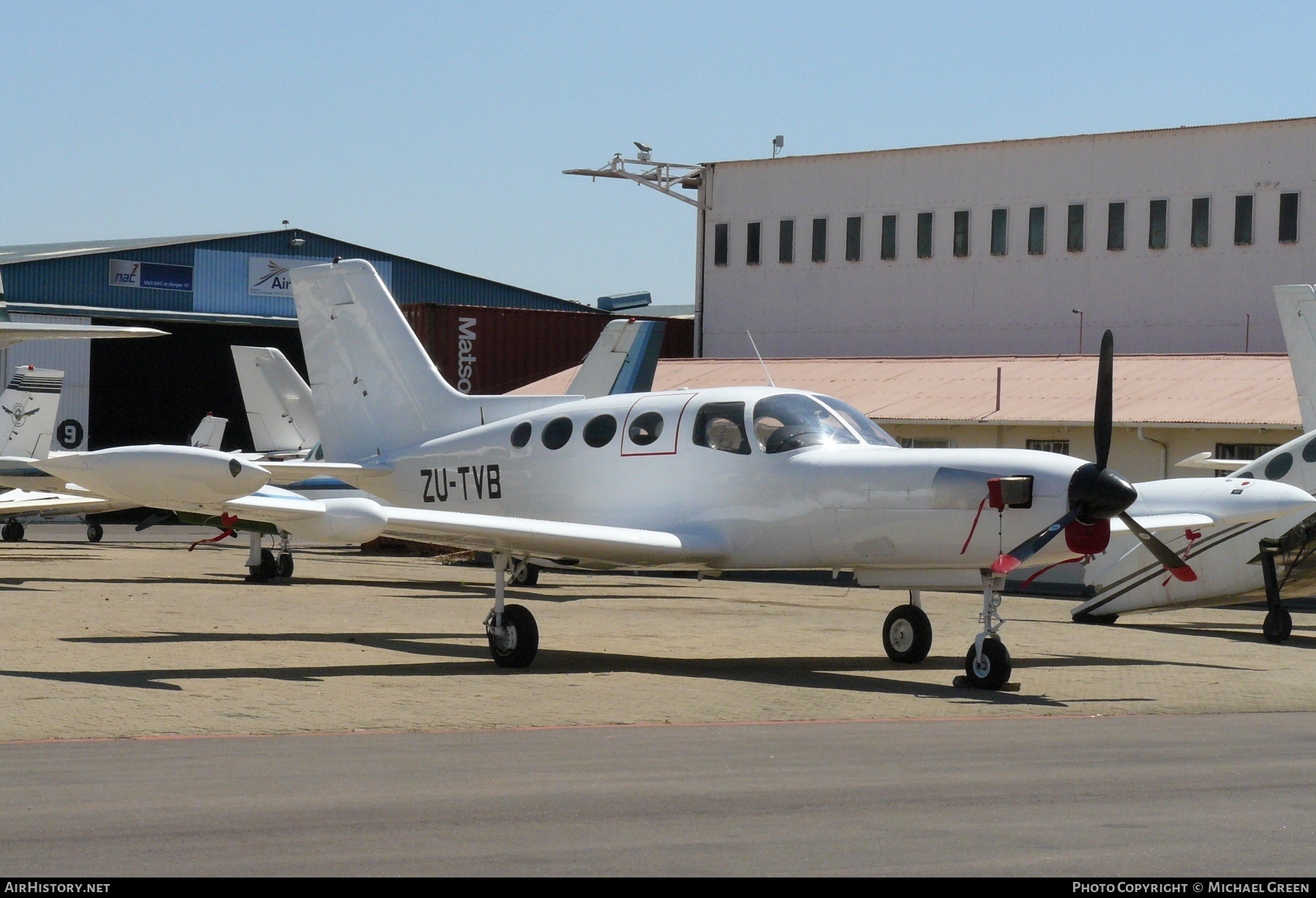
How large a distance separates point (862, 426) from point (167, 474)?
625cm

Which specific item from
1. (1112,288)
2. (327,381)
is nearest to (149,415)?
(1112,288)

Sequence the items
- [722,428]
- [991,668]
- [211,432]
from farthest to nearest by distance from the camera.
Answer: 1. [211,432]
2. [722,428]
3. [991,668]

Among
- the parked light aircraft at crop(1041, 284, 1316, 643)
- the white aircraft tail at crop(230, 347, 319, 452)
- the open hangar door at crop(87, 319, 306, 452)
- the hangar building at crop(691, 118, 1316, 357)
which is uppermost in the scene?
the hangar building at crop(691, 118, 1316, 357)

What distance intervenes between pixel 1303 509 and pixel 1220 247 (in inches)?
865

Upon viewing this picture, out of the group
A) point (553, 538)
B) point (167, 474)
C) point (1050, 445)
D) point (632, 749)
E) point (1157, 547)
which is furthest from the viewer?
point (1050, 445)

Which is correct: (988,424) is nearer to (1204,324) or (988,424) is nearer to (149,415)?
(1204,324)

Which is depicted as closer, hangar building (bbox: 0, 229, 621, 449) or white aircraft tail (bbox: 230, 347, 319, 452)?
white aircraft tail (bbox: 230, 347, 319, 452)

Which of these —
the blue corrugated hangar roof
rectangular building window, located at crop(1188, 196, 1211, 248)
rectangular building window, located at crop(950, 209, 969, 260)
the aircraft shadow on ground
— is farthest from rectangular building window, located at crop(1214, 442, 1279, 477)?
the blue corrugated hangar roof

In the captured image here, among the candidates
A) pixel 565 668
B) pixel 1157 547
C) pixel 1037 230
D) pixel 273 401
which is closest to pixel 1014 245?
pixel 1037 230

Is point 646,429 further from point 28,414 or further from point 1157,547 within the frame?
point 28,414

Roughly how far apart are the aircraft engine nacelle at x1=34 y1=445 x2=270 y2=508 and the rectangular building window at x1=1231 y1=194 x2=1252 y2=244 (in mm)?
31709

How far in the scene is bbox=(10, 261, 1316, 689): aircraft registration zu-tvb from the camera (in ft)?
43.8

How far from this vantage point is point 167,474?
12.8m

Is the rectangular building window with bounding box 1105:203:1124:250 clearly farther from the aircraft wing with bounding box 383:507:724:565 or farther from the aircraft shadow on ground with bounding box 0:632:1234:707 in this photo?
the aircraft wing with bounding box 383:507:724:565
